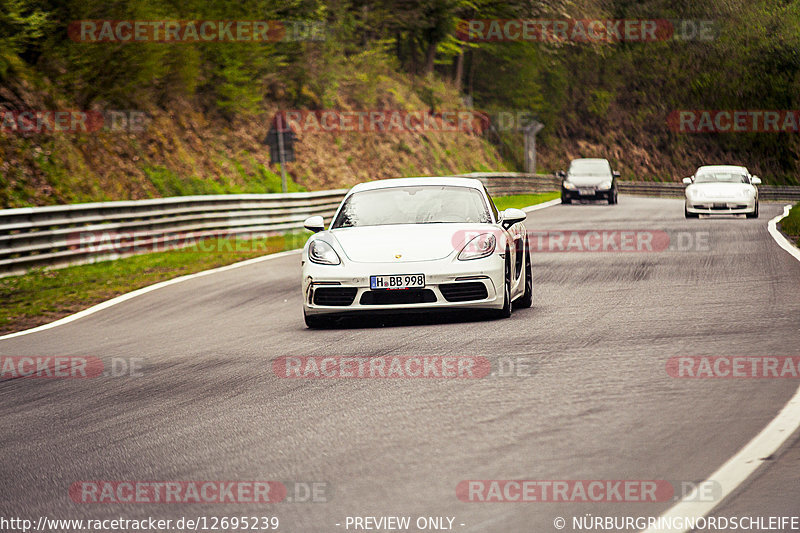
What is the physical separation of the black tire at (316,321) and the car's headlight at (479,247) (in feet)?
4.79

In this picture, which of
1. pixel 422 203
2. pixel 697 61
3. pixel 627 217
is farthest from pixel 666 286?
pixel 697 61

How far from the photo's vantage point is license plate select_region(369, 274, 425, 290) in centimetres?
1014

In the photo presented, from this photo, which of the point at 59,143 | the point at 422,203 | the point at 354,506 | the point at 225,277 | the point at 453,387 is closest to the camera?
the point at 354,506

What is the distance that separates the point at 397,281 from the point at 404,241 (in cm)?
47

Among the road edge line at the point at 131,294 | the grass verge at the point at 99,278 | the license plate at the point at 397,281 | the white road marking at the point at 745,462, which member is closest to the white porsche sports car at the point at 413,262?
the license plate at the point at 397,281

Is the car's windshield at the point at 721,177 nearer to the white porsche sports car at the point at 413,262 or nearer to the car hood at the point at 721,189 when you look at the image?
the car hood at the point at 721,189

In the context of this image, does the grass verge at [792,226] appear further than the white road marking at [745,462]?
Yes

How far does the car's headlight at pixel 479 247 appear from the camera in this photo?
10375 mm

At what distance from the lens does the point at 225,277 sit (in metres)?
17.1

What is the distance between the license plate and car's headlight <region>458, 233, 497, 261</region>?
481 millimetres

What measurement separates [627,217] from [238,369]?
2187 cm

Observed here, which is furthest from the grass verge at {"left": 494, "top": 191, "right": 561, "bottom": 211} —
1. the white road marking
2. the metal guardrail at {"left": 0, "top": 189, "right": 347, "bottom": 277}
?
the white road marking

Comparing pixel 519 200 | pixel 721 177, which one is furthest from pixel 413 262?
pixel 519 200

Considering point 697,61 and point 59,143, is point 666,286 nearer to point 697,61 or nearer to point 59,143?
point 59,143
